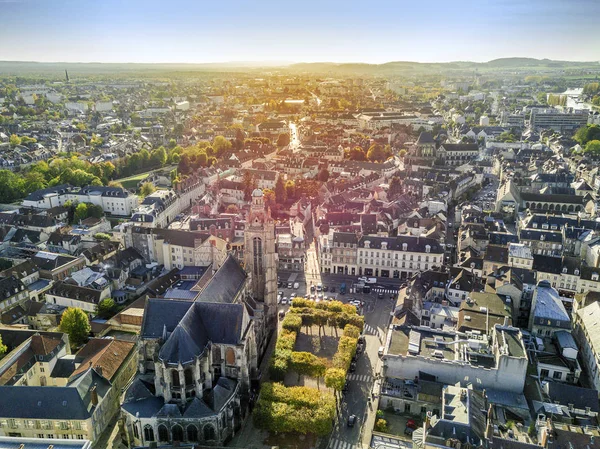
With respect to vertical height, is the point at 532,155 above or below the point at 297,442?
above

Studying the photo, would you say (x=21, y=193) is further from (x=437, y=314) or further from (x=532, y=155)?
(x=532, y=155)

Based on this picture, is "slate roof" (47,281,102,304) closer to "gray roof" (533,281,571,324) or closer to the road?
the road

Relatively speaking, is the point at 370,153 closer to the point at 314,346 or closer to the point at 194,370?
the point at 314,346

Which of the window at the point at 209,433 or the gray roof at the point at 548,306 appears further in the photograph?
the gray roof at the point at 548,306

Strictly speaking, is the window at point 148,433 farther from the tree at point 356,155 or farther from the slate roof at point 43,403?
the tree at point 356,155

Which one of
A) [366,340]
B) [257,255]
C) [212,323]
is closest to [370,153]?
[366,340]

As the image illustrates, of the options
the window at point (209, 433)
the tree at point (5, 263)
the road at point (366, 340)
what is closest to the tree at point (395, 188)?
the road at point (366, 340)

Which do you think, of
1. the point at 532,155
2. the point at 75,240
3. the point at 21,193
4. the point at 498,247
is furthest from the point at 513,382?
the point at 21,193
